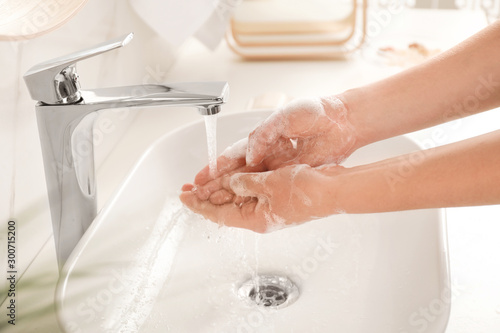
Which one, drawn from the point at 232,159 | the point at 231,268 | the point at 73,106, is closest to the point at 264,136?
the point at 232,159

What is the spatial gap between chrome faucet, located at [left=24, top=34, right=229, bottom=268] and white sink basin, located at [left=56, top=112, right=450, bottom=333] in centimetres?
5

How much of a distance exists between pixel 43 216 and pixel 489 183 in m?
0.62

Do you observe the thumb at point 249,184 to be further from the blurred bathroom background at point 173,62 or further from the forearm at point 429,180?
the blurred bathroom background at point 173,62

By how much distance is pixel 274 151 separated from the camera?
2.93ft

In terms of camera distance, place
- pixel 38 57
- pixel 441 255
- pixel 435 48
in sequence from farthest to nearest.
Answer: pixel 435 48, pixel 38 57, pixel 441 255

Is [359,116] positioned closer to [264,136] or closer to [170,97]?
[264,136]

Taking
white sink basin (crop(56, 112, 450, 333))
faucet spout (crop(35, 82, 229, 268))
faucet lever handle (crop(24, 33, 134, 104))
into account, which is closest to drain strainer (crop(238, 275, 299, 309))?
white sink basin (crop(56, 112, 450, 333))

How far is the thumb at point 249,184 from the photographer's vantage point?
2.59ft

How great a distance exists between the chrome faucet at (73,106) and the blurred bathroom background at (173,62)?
5 centimetres

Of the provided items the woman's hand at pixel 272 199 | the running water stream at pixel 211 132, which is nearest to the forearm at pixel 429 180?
the woman's hand at pixel 272 199

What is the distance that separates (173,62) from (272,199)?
821mm

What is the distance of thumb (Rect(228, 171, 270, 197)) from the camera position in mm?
791

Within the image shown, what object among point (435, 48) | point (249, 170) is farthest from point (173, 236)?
point (435, 48)

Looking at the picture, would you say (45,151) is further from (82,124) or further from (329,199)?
(329,199)
